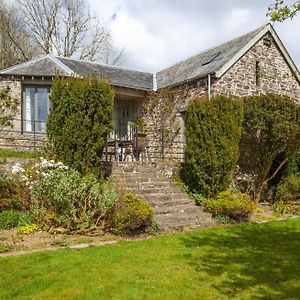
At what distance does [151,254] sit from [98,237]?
6.07ft

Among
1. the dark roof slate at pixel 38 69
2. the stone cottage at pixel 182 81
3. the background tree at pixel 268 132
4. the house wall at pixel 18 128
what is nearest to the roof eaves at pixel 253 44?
the stone cottage at pixel 182 81

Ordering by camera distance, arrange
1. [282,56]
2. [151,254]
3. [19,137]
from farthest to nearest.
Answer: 1. [282,56]
2. [19,137]
3. [151,254]

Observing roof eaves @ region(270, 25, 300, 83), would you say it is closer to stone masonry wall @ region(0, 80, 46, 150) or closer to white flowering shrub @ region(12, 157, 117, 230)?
stone masonry wall @ region(0, 80, 46, 150)

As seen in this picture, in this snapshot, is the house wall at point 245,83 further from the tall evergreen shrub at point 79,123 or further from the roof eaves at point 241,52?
the tall evergreen shrub at point 79,123

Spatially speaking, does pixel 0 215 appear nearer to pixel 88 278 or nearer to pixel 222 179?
pixel 88 278

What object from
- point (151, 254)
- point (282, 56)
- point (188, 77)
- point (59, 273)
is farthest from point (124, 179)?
point (282, 56)

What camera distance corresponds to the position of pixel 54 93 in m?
10.2

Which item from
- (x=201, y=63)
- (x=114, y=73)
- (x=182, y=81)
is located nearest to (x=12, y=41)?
(x=114, y=73)

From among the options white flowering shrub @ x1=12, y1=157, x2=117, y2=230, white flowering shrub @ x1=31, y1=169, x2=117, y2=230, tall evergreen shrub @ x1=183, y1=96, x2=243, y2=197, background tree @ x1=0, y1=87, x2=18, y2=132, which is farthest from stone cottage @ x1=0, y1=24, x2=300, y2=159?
white flowering shrub @ x1=31, y1=169, x2=117, y2=230

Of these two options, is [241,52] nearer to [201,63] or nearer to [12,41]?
[201,63]

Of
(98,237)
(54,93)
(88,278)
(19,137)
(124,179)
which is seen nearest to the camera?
(88,278)

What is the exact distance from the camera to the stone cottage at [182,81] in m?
16.0

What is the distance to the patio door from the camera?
761 inches

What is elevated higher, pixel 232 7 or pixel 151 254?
pixel 232 7
